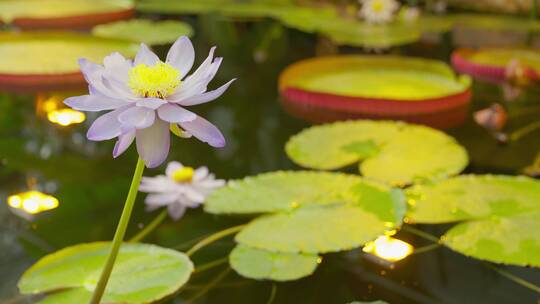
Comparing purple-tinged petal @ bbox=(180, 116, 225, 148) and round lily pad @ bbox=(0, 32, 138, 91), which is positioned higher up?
purple-tinged petal @ bbox=(180, 116, 225, 148)

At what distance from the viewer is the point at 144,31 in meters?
2.39

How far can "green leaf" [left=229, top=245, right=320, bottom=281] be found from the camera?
908 mm

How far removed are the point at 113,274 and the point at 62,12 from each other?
204 cm

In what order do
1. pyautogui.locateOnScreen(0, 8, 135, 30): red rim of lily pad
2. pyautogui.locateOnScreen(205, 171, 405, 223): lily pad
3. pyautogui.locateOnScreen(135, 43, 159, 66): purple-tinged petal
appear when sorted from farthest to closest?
pyautogui.locateOnScreen(0, 8, 135, 30): red rim of lily pad → pyautogui.locateOnScreen(205, 171, 405, 223): lily pad → pyautogui.locateOnScreen(135, 43, 159, 66): purple-tinged petal

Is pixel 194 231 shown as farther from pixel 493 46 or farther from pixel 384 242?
pixel 493 46

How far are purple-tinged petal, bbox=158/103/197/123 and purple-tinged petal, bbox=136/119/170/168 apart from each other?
16 millimetres

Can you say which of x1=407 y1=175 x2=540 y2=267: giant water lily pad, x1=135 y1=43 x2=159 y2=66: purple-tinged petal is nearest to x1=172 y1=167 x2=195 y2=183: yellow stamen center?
x1=407 y1=175 x2=540 y2=267: giant water lily pad

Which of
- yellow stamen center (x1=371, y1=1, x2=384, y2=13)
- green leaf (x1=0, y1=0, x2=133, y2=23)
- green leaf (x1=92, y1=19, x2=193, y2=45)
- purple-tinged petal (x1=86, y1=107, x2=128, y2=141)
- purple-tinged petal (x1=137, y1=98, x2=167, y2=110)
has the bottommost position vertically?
green leaf (x1=92, y1=19, x2=193, y2=45)

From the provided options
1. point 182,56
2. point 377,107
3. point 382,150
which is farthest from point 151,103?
point 377,107

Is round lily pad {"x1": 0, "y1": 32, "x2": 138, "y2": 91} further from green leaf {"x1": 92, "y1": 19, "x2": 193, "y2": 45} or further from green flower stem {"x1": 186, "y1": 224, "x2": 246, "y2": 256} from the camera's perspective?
green flower stem {"x1": 186, "y1": 224, "x2": 246, "y2": 256}

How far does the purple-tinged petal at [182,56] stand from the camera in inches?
27.6

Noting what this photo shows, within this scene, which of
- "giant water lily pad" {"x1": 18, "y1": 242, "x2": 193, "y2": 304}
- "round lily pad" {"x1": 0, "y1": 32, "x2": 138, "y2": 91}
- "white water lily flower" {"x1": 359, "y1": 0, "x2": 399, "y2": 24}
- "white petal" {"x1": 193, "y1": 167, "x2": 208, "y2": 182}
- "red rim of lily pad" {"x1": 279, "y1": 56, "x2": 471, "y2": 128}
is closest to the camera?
"giant water lily pad" {"x1": 18, "y1": 242, "x2": 193, "y2": 304}

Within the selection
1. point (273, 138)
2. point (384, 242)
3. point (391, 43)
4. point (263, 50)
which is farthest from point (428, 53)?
point (384, 242)

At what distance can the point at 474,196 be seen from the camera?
1116 millimetres
